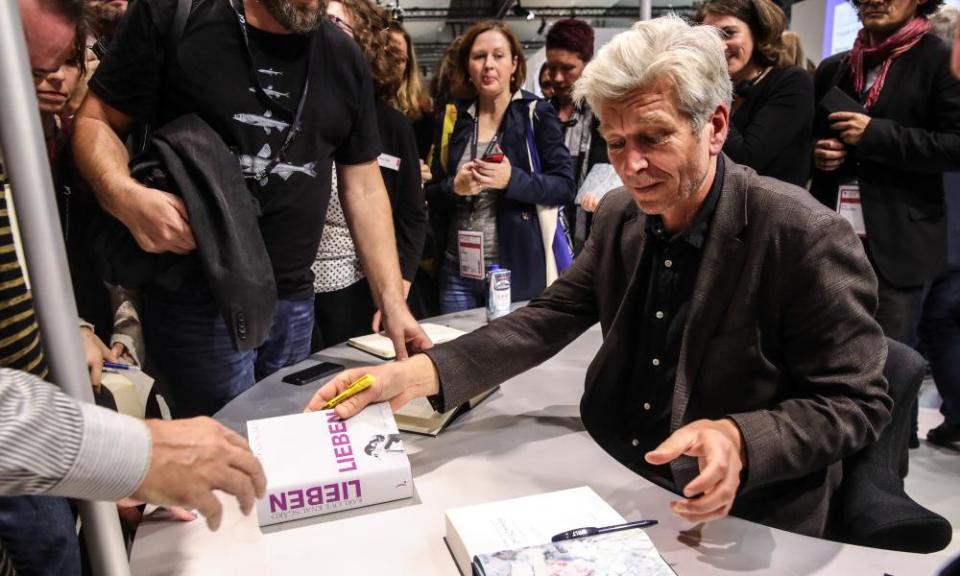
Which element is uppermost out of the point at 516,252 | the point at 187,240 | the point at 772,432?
the point at 187,240

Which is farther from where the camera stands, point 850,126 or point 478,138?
point 478,138

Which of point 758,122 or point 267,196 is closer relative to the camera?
point 267,196

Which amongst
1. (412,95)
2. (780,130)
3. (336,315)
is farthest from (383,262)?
(780,130)

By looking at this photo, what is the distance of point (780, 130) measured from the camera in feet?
8.12

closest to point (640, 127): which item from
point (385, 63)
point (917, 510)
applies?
point (917, 510)

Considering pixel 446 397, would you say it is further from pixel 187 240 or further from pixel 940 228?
pixel 940 228

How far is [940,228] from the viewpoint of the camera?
2383 millimetres

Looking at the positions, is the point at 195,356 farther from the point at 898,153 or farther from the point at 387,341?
the point at 898,153

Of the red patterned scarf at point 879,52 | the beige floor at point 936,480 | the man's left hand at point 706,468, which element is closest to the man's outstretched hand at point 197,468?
the man's left hand at point 706,468

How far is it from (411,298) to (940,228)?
2.10m

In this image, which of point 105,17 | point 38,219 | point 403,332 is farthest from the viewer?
point 105,17

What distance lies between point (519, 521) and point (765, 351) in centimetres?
59

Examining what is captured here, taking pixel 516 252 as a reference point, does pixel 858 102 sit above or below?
above

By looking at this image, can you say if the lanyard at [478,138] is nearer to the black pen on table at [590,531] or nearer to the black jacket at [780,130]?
the black jacket at [780,130]
